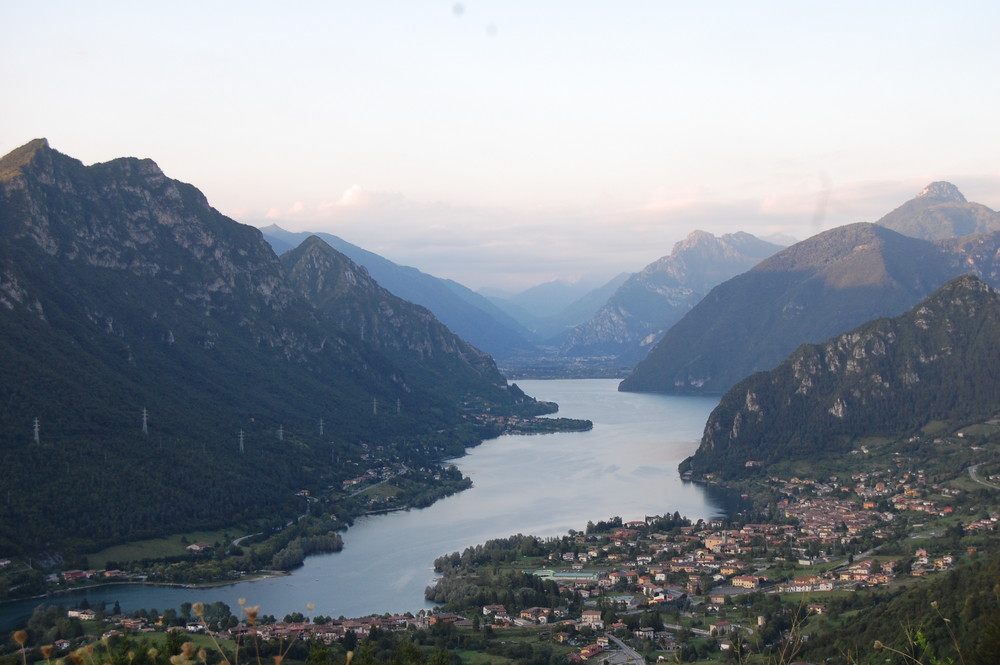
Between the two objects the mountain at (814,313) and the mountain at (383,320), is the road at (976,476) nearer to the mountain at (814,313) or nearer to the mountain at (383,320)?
the mountain at (383,320)

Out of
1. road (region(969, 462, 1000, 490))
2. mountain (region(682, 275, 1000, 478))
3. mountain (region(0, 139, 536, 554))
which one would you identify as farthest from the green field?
road (region(969, 462, 1000, 490))

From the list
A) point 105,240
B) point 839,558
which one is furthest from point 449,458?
point 839,558

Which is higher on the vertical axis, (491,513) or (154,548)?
(154,548)

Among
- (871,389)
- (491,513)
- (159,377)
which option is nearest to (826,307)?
(871,389)

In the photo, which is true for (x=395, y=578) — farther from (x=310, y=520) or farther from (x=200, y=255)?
(x=200, y=255)

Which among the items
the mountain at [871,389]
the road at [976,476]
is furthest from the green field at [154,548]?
the road at [976,476]

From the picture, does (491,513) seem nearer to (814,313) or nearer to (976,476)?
(976,476)
